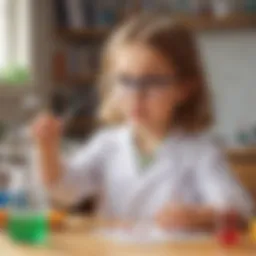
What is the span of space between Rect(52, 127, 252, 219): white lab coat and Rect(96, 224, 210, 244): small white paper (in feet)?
0.90

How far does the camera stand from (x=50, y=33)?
2391 millimetres

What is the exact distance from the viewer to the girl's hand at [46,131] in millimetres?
1046

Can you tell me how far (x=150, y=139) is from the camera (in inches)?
50.0

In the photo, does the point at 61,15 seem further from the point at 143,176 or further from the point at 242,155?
the point at 143,176

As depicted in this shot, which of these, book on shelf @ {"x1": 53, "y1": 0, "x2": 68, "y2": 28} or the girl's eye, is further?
book on shelf @ {"x1": 53, "y1": 0, "x2": 68, "y2": 28}

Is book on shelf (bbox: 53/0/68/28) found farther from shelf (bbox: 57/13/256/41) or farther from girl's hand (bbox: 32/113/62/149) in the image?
girl's hand (bbox: 32/113/62/149)

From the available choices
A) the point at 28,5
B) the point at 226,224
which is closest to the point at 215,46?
the point at 28,5

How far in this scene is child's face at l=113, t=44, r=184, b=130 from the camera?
1.21m

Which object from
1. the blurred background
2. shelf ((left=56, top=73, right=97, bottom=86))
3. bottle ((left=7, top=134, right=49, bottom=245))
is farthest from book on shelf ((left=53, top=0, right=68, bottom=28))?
bottle ((left=7, top=134, right=49, bottom=245))

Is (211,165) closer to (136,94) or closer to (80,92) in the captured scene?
(136,94)

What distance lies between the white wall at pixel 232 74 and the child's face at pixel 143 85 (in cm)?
118

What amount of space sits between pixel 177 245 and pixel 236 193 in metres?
0.34

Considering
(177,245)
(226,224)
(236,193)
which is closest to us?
(177,245)

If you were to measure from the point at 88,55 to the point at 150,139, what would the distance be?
124 cm
